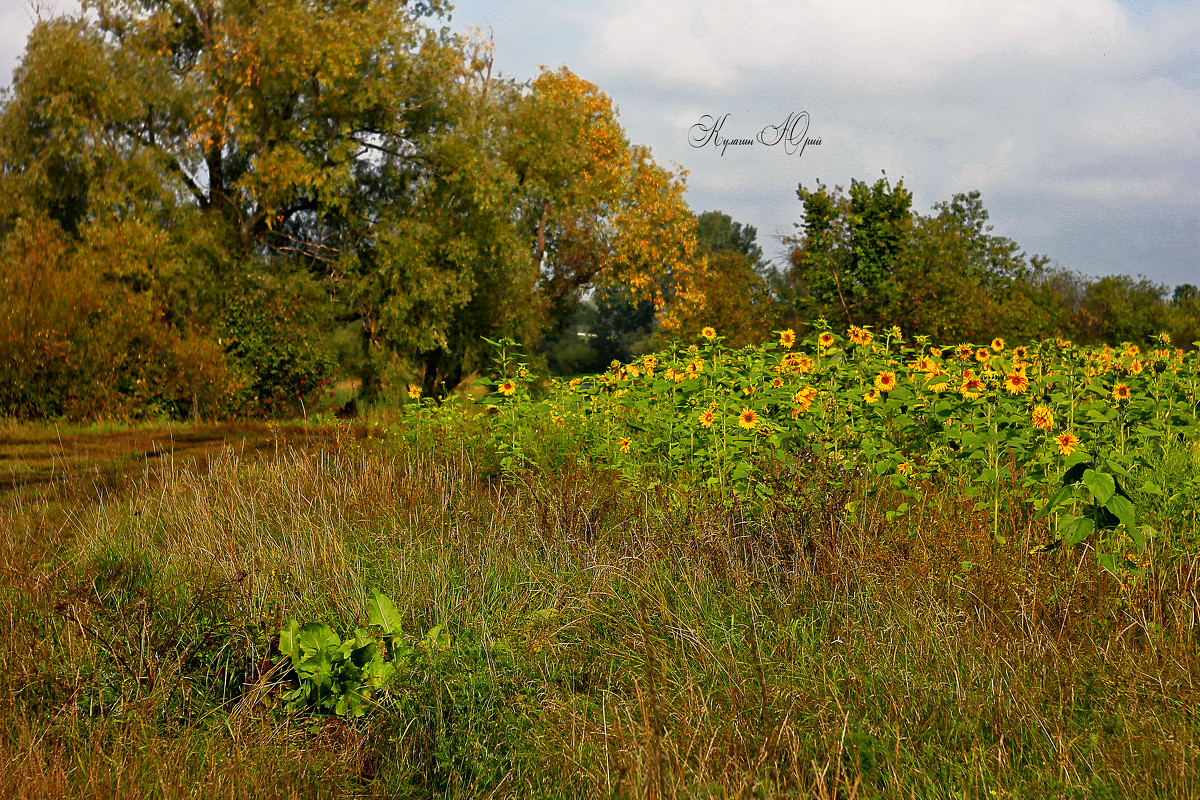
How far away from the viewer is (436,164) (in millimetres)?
17469

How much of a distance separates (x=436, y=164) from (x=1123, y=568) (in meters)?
15.6

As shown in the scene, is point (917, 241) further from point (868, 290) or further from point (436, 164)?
point (436, 164)

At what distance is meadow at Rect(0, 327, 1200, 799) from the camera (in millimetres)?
2590

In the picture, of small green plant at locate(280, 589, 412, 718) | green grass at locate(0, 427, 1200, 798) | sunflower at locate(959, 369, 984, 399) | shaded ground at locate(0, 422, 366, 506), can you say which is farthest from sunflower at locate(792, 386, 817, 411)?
shaded ground at locate(0, 422, 366, 506)

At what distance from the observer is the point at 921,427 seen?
16.7 feet

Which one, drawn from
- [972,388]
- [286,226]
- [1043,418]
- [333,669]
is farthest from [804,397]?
[286,226]

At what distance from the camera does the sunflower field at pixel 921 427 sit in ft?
13.5

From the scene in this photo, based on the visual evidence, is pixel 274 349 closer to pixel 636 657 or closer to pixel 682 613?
pixel 682 613

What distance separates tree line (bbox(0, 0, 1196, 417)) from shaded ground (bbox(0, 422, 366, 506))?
127cm

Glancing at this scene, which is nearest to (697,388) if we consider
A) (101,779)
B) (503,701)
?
(503,701)

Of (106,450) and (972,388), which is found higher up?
(972,388)

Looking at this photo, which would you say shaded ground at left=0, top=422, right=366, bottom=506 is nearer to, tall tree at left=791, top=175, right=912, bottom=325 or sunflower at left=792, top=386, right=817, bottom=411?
sunflower at left=792, top=386, right=817, bottom=411

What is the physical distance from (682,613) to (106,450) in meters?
7.86

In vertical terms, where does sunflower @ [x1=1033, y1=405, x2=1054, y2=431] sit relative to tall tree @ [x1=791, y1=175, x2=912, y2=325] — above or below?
below
